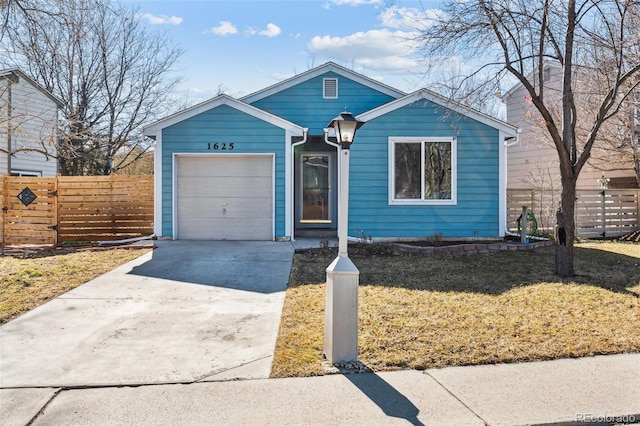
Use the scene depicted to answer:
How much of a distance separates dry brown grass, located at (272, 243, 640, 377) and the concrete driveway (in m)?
0.42

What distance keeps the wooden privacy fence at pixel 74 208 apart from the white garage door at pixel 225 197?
157 centimetres

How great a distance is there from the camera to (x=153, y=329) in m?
5.88

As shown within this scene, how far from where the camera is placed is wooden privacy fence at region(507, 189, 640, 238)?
15.1 m

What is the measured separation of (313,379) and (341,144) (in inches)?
88.7

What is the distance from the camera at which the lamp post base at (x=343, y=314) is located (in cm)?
474

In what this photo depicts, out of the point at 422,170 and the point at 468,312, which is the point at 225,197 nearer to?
the point at 422,170

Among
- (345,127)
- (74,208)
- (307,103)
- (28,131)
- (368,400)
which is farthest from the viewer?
(28,131)

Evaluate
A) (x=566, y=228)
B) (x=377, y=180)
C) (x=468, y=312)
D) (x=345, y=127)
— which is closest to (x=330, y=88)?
(x=377, y=180)

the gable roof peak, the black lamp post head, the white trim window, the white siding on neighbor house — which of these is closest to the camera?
the black lamp post head

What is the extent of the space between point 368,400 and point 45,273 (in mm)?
6897

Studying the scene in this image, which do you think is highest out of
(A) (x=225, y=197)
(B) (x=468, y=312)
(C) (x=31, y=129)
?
(C) (x=31, y=129)

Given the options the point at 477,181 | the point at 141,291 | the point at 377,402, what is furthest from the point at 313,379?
the point at 477,181

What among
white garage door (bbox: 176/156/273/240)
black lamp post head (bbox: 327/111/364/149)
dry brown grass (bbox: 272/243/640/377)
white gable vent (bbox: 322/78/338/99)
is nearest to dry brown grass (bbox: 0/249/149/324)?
white garage door (bbox: 176/156/273/240)

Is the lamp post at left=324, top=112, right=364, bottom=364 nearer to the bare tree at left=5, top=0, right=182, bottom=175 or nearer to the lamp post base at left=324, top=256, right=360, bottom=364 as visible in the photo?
the lamp post base at left=324, top=256, right=360, bottom=364
